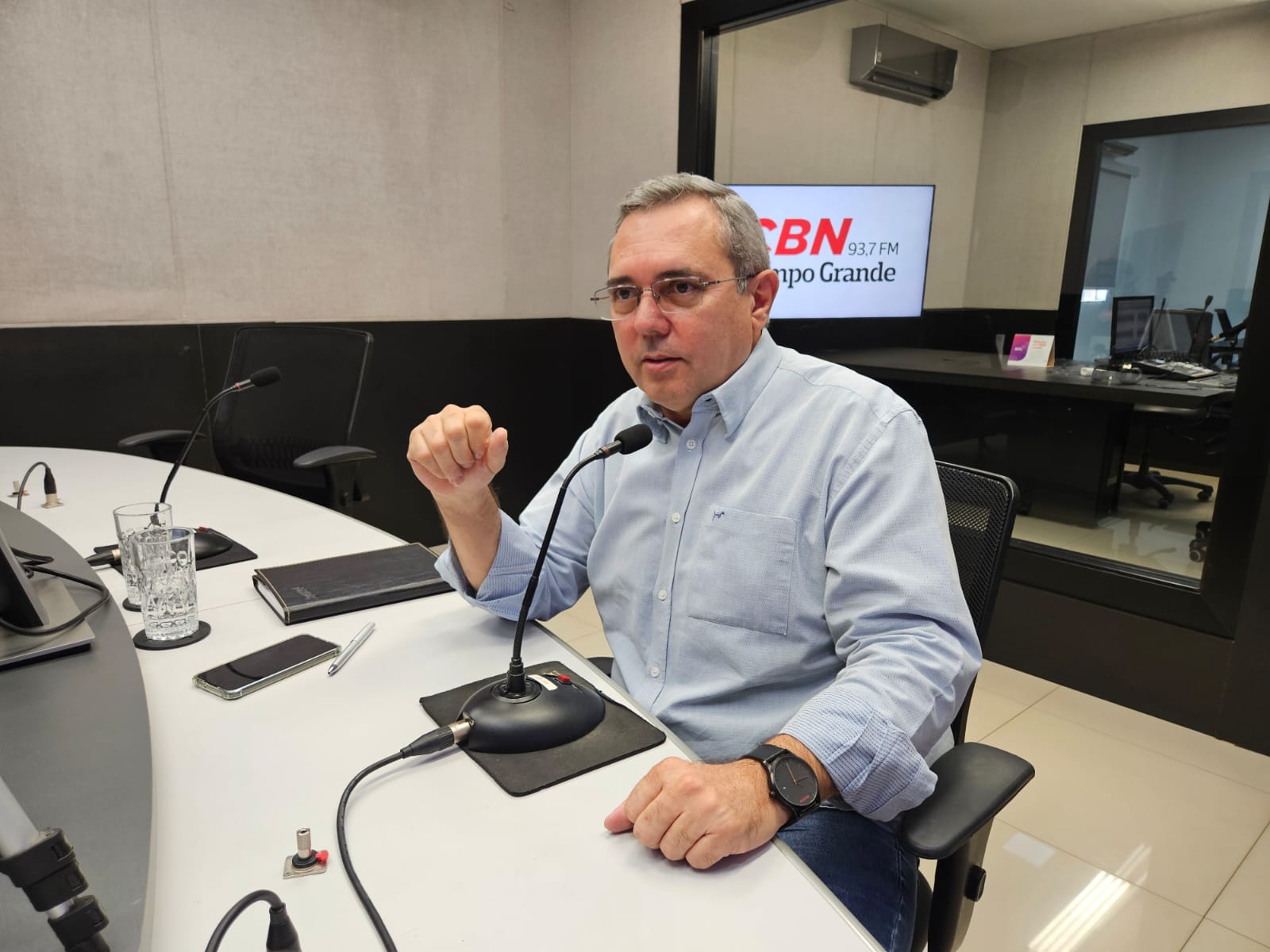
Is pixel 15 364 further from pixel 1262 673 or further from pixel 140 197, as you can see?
pixel 1262 673

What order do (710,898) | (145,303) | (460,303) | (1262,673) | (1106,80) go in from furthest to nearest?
(460,303) → (1106,80) → (145,303) → (1262,673) → (710,898)

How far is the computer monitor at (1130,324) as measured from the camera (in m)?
2.88

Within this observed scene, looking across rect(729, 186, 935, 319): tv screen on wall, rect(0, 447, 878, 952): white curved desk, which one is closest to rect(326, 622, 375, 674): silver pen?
rect(0, 447, 878, 952): white curved desk

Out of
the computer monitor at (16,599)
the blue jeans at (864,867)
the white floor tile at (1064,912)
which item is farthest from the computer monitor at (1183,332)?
the computer monitor at (16,599)

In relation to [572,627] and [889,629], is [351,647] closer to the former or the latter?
[889,629]

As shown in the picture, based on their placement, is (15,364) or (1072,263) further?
(1072,263)

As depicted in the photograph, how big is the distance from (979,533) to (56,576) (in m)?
1.38

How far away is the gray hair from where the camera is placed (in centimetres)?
119

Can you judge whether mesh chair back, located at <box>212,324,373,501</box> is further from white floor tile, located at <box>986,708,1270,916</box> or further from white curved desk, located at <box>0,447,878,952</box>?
white floor tile, located at <box>986,708,1270,916</box>

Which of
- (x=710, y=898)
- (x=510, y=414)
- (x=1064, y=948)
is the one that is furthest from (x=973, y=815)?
(x=510, y=414)

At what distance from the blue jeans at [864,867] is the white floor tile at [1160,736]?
1.29 m

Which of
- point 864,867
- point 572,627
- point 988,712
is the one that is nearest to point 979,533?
point 864,867

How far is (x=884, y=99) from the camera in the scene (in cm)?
404

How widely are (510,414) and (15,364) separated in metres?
1.98
